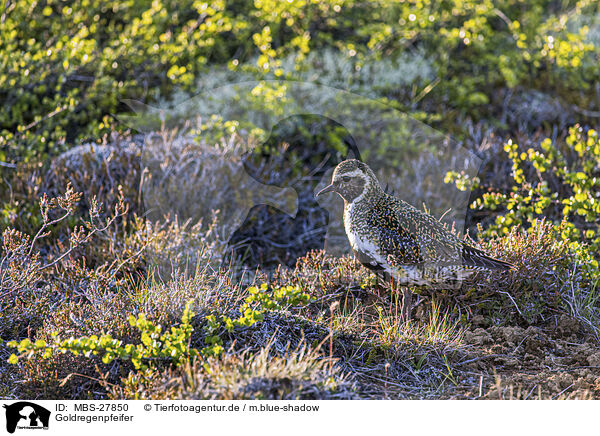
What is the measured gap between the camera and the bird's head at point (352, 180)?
3875 millimetres

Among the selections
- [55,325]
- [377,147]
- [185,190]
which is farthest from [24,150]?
[377,147]

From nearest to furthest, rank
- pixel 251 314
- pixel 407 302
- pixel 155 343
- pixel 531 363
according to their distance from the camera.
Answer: pixel 155 343
pixel 251 314
pixel 531 363
pixel 407 302

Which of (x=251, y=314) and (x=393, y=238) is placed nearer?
(x=251, y=314)

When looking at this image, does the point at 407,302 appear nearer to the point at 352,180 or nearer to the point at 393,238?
the point at 393,238

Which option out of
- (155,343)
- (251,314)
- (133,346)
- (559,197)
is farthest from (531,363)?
(133,346)

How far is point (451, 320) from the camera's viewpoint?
4.33 meters

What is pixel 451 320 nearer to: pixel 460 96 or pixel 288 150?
pixel 288 150
